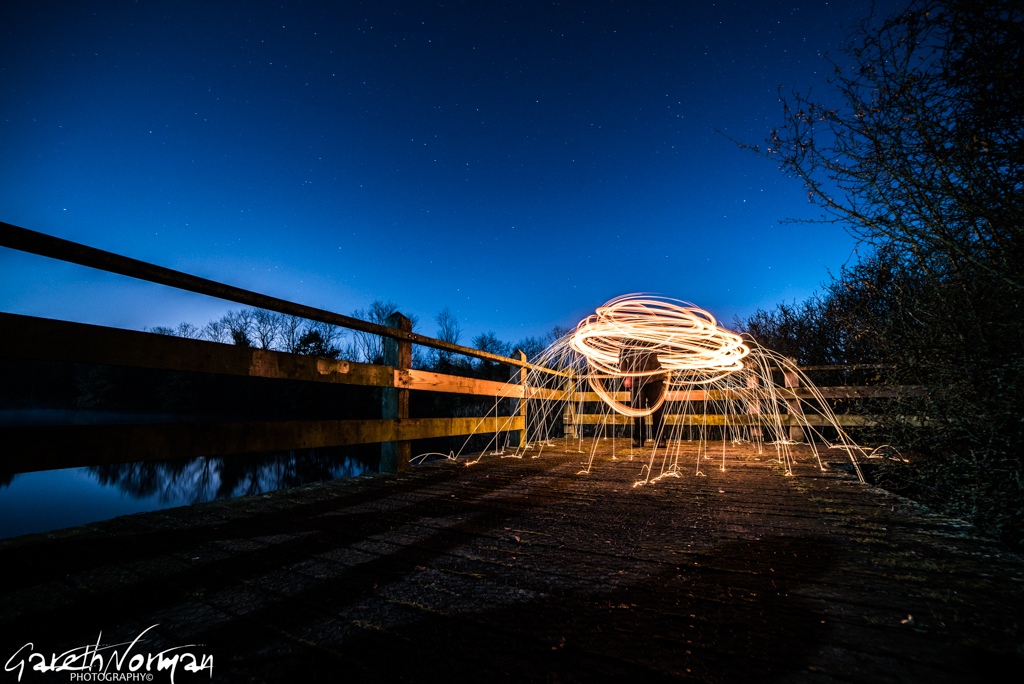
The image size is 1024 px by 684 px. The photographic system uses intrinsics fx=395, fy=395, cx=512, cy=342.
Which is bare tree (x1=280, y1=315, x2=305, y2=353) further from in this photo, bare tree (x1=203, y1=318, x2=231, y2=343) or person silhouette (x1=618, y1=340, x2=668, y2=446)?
person silhouette (x1=618, y1=340, x2=668, y2=446)

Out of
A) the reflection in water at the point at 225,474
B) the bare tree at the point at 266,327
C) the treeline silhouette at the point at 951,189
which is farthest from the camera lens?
the bare tree at the point at 266,327

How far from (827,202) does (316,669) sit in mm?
2499

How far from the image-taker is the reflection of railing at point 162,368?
1.30 metres

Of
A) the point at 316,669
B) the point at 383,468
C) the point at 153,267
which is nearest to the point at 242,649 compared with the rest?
the point at 316,669

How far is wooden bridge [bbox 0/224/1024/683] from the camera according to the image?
750 mm

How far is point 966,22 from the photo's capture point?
1.49 metres

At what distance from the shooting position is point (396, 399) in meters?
2.79

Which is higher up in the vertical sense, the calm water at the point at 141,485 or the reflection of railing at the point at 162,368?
Result: the reflection of railing at the point at 162,368

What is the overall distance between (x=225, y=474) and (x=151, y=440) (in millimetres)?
11445

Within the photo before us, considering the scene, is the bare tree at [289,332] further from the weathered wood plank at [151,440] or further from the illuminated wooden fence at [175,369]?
the weathered wood plank at [151,440]

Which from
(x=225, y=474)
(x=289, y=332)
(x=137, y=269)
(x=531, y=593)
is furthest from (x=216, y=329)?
(x=531, y=593)

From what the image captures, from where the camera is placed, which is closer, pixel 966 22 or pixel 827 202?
pixel 966 22

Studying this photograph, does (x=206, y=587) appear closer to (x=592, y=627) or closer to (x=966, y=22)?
(x=592, y=627)

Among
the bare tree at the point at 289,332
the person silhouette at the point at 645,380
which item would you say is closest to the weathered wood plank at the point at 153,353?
the person silhouette at the point at 645,380
